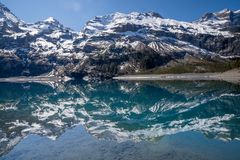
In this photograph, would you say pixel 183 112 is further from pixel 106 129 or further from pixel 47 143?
pixel 47 143

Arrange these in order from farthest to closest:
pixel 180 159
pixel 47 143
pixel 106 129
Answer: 1. pixel 106 129
2. pixel 47 143
3. pixel 180 159

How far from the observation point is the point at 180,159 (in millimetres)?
36750

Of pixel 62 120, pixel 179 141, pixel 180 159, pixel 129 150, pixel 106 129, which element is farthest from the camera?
pixel 62 120

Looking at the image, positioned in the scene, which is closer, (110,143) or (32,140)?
(110,143)

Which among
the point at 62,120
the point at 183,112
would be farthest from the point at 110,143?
the point at 183,112

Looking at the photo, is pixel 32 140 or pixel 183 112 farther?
pixel 183 112

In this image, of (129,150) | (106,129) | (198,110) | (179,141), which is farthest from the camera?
(198,110)

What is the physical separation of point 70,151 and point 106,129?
15.8 meters

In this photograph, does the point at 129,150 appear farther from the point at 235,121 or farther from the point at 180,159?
the point at 235,121

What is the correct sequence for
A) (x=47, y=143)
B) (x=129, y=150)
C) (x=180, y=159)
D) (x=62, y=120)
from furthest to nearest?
(x=62, y=120), (x=47, y=143), (x=129, y=150), (x=180, y=159)

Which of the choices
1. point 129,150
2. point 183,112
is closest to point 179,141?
point 129,150

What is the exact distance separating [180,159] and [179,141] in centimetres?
890

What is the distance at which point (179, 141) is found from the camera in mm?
45531

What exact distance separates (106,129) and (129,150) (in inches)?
677
